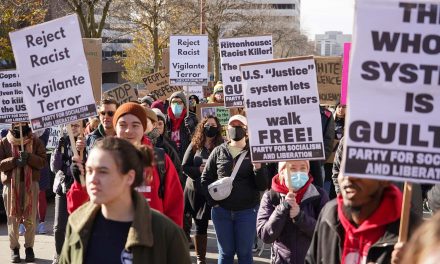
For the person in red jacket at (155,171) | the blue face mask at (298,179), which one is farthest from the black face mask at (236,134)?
the person in red jacket at (155,171)

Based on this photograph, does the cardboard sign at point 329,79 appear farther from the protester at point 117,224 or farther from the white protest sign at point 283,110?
the protester at point 117,224

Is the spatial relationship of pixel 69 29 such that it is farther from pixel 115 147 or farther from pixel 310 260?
pixel 310 260

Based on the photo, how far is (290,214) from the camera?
508cm

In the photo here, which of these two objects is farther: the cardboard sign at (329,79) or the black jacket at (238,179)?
the cardboard sign at (329,79)

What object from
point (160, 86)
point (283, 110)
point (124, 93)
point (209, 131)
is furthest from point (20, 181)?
point (160, 86)

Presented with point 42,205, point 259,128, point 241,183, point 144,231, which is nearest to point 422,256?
point 144,231

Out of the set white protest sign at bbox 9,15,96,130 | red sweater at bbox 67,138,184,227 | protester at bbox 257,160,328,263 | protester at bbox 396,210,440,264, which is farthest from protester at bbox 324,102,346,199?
protester at bbox 396,210,440,264

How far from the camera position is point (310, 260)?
4074 millimetres

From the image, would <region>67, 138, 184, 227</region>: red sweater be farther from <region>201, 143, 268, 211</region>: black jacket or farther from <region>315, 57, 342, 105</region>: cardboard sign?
<region>315, 57, 342, 105</region>: cardboard sign

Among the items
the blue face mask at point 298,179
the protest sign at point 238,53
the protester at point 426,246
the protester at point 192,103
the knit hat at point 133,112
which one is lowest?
the protester at point 192,103

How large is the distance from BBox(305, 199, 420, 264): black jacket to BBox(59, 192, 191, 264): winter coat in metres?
0.78

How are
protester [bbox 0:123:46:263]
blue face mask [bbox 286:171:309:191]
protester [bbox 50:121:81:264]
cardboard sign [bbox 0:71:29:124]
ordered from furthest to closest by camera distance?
cardboard sign [bbox 0:71:29:124], protester [bbox 0:123:46:263], protester [bbox 50:121:81:264], blue face mask [bbox 286:171:309:191]

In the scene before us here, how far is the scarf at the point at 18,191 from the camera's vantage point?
332 inches

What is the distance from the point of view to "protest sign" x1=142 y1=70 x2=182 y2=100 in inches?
666
